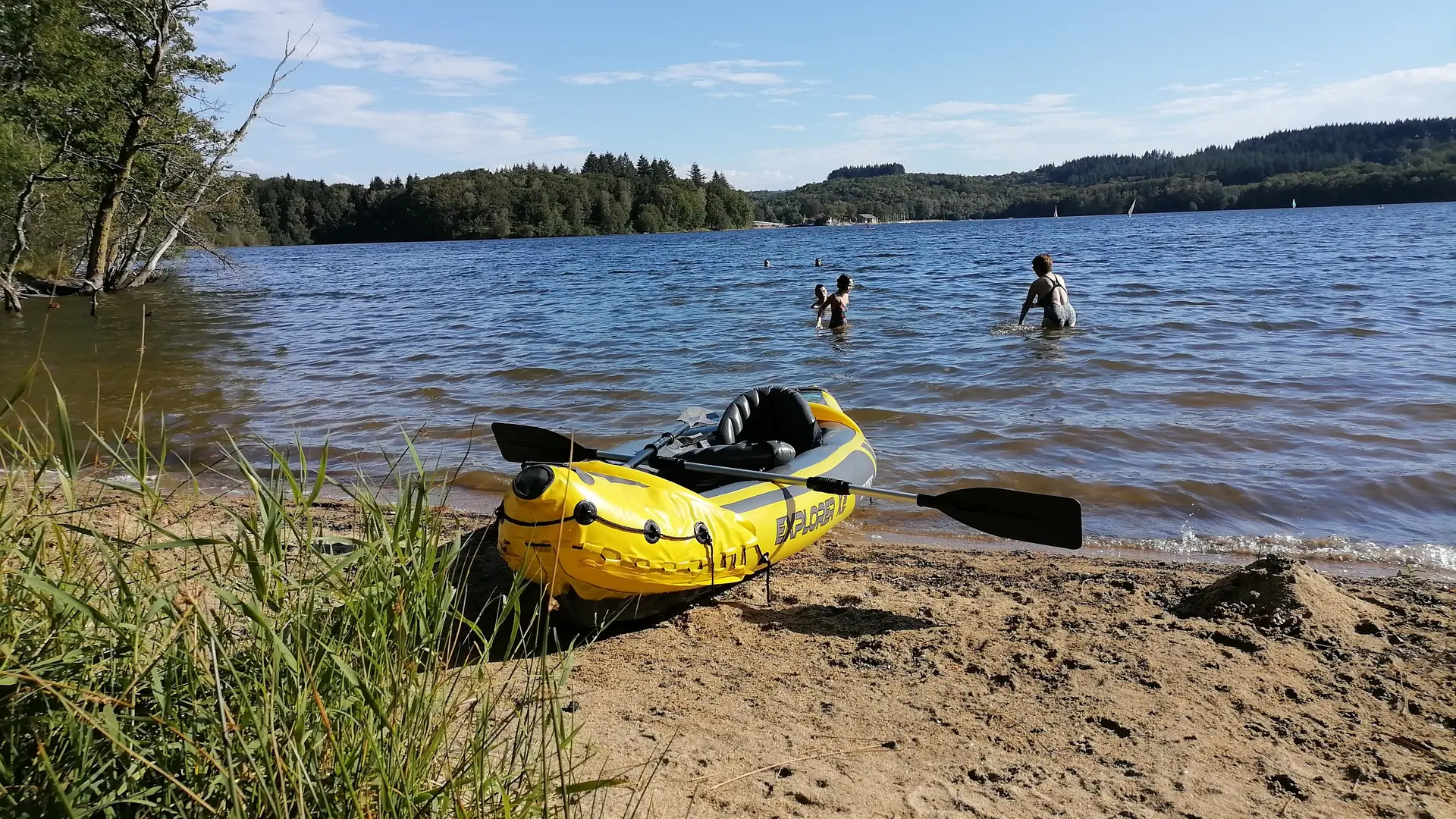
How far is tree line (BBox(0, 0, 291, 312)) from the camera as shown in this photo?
1784 cm

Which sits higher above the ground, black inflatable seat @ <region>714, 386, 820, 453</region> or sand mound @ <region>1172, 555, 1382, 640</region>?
black inflatable seat @ <region>714, 386, 820, 453</region>

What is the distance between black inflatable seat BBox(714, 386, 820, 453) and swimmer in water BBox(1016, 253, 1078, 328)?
875 centimetres

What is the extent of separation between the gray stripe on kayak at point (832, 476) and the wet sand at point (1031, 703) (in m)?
0.50

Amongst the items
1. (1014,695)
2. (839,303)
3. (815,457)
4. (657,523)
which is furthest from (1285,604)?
(839,303)

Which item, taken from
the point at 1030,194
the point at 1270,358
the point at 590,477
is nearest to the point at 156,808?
the point at 590,477

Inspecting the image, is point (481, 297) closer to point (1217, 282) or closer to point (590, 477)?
point (1217, 282)

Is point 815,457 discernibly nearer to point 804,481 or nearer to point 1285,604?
point 804,481

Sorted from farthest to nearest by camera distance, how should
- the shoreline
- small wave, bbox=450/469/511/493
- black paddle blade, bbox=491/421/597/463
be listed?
small wave, bbox=450/469/511/493
black paddle blade, bbox=491/421/597/463
the shoreline

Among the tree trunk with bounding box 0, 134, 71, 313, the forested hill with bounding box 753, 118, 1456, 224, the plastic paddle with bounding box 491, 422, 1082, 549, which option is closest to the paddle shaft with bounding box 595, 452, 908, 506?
the plastic paddle with bounding box 491, 422, 1082, 549

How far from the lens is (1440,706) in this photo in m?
3.23

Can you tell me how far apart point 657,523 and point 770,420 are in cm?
231

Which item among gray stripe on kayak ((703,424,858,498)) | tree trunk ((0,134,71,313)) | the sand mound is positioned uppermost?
tree trunk ((0,134,71,313))

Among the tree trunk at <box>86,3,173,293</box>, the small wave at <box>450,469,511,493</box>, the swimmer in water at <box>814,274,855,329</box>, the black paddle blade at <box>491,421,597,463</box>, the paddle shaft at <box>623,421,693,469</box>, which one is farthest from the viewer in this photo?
the tree trunk at <box>86,3,173,293</box>

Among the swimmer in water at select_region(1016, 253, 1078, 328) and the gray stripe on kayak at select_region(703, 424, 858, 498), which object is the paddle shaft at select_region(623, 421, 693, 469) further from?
the swimmer in water at select_region(1016, 253, 1078, 328)
